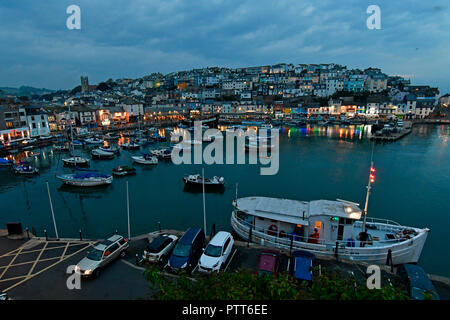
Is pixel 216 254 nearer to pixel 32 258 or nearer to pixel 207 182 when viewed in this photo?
pixel 32 258

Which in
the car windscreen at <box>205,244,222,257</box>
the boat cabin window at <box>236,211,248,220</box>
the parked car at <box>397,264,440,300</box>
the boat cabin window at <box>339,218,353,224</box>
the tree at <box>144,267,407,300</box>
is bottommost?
the boat cabin window at <box>236,211,248,220</box>

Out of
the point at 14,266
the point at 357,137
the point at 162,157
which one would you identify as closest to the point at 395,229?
the point at 14,266

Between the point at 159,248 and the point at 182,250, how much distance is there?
0.95 m

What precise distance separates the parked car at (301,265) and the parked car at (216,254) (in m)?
2.31

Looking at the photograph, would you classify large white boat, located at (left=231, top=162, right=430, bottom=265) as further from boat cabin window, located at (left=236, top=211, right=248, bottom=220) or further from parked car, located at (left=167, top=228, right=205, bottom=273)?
parked car, located at (left=167, top=228, right=205, bottom=273)

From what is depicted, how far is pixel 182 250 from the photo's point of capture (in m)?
9.22

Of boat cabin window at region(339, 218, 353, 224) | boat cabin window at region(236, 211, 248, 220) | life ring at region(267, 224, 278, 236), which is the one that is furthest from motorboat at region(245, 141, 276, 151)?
boat cabin window at region(339, 218, 353, 224)

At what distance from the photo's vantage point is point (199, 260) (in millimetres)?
8922

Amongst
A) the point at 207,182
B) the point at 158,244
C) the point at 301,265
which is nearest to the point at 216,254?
the point at 158,244

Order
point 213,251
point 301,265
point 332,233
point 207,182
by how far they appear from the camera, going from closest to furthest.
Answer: point 301,265, point 213,251, point 332,233, point 207,182

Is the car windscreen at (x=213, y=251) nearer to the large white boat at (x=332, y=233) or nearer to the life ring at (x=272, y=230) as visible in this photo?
the large white boat at (x=332, y=233)

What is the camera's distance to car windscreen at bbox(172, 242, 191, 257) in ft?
29.9

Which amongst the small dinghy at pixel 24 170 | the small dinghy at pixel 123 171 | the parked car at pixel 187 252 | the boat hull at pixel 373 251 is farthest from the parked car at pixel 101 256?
the small dinghy at pixel 24 170
